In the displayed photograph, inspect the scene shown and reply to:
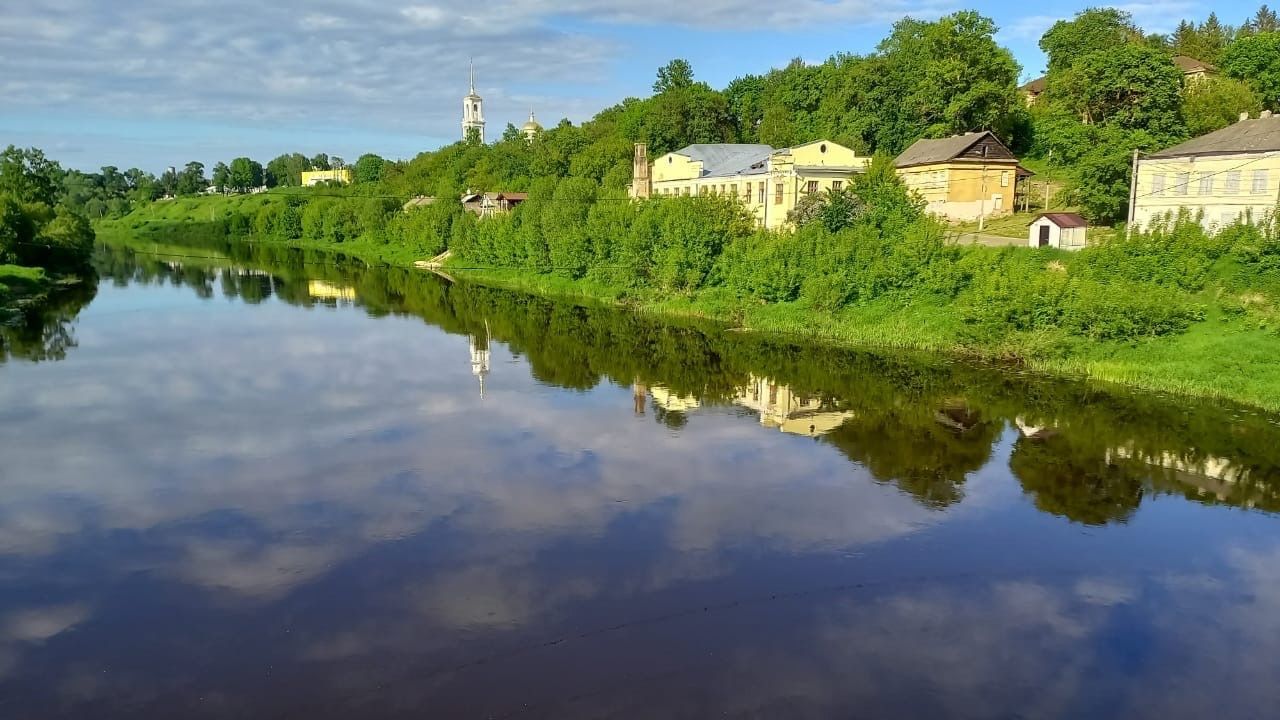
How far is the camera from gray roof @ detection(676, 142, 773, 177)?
57875mm

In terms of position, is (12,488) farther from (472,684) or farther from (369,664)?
(472,684)

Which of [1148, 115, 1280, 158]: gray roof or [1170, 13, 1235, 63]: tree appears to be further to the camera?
[1170, 13, 1235, 63]: tree

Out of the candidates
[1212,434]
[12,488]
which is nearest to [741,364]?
[1212,434]

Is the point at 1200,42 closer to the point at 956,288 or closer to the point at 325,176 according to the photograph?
the point at 956,288

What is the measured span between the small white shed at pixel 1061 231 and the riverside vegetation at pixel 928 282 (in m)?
2.71

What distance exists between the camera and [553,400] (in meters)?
27.9

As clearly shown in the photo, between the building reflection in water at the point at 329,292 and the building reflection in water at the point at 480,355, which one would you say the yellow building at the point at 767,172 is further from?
the building reflection in water at the point at 329,292

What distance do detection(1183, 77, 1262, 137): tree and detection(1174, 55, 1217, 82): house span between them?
909cm

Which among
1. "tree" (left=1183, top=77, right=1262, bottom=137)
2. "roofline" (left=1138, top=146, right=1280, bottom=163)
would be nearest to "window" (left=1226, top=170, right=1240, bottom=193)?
"roofline" (left=1138, top=146, right=1280, bottom=163)

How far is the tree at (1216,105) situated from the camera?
4703 cm

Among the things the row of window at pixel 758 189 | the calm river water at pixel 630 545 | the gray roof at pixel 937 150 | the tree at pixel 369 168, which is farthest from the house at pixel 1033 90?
the tree at pixel 369 168

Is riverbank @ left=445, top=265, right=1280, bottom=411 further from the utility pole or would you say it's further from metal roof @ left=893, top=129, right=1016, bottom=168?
metal roof @ left=893, top=129, right=1016, bottom=168

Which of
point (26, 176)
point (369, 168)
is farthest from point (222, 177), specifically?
point (26, 176)

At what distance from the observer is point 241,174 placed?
579ft
